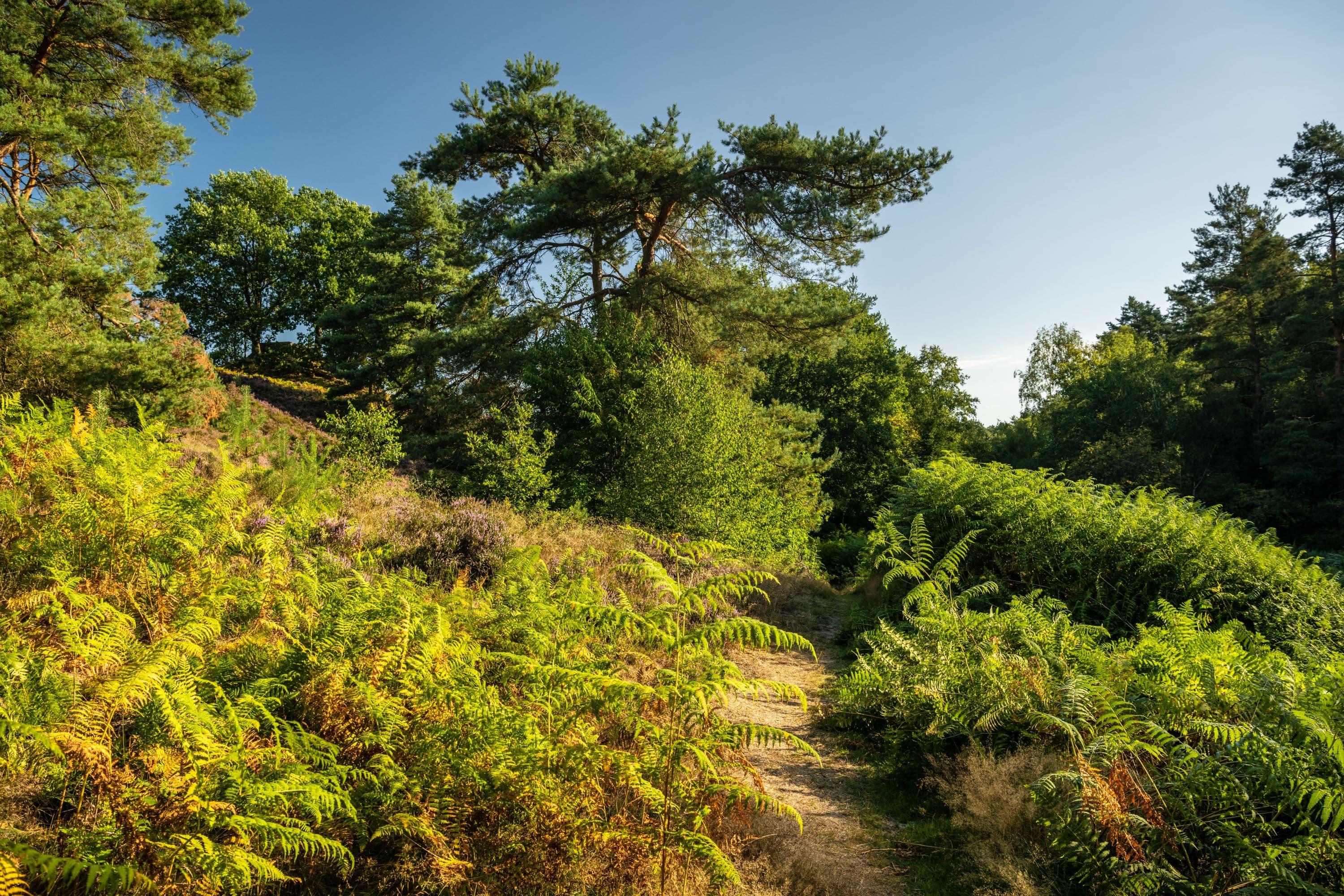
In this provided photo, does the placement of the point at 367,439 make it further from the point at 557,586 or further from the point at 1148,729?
the point at 1148,729

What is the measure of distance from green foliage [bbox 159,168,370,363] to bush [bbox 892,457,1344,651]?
32.9 metres

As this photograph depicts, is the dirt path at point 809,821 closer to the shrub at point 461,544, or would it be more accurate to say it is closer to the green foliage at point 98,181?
the shrub at point 461,544

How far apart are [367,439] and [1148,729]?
12.5 metres

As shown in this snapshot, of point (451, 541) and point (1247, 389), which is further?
point (1247, 389)

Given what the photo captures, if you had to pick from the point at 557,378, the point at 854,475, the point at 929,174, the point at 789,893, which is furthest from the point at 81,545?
the point at 854,475

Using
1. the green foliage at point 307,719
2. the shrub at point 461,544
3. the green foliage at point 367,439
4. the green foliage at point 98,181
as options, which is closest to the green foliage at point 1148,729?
the green foliage at point 307,719

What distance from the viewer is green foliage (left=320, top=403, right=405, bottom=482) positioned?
11.4 m

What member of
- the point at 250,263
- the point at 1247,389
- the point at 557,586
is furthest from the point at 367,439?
the point at 1247,389

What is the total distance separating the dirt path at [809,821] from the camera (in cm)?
361

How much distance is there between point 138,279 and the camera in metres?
10.9

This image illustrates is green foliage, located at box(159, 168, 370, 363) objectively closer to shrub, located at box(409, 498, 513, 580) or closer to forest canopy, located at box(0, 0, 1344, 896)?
forest canopy, located at box(0, 0, 1344, 896)

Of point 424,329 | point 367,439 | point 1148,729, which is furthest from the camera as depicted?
point 424,329

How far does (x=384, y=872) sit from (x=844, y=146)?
1478 centimetres

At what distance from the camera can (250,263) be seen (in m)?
33.4
